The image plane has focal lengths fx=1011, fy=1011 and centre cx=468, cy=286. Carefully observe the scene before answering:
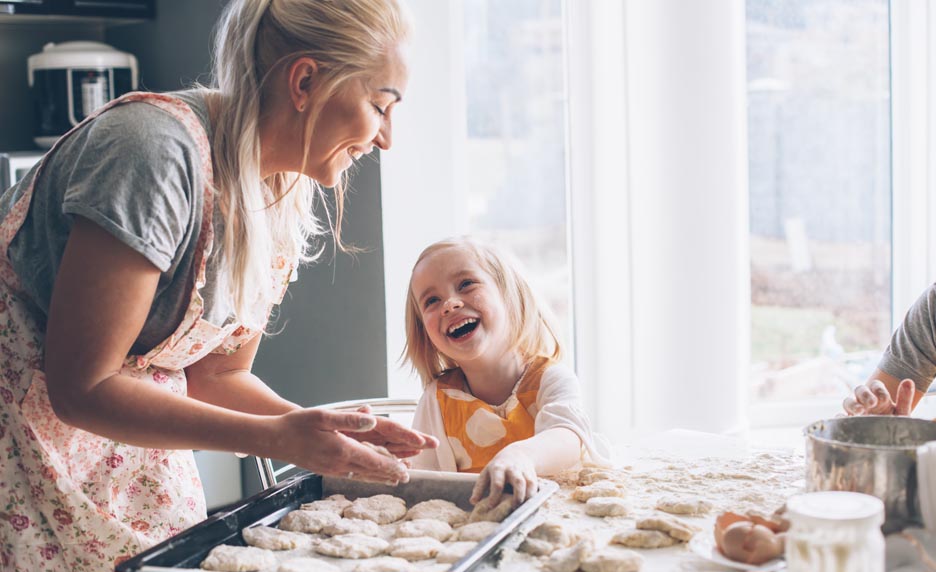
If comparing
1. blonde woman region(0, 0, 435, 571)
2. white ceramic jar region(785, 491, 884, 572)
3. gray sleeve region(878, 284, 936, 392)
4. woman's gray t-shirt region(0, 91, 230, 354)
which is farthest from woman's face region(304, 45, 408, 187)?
gray sleeve region(878, 284, 936, 392)

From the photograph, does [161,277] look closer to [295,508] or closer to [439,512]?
[295,508]

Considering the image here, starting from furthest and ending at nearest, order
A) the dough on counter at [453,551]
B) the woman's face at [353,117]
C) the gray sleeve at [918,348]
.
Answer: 1. the gray sleeve at [918,348]
2. the woman's face at [353,117]
3. the dough on counter at [453,551]

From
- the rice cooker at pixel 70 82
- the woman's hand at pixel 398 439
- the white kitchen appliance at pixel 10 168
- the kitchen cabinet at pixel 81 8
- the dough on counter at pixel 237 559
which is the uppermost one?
the kitchen cabinet at pixel 81 8

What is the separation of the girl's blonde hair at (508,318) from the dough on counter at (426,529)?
0.60m

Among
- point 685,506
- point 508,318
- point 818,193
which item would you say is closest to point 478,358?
point 508,318

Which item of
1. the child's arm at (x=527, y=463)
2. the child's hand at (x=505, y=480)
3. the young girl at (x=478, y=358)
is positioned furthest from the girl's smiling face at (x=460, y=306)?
the child's hand at (x=505, y=480)

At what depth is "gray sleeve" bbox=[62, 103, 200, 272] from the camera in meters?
1.02

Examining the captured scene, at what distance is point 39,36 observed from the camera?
3.08 metres

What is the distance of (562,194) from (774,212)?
0.65m

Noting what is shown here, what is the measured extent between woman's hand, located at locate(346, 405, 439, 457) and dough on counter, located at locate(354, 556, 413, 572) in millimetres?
204

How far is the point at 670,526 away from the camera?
1.05m

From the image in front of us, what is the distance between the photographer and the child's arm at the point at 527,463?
1.12 metres

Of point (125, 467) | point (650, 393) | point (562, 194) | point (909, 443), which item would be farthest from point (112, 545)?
point (562, 194)

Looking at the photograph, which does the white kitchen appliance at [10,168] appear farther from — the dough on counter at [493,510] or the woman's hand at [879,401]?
the woman's hand at [879,401]
